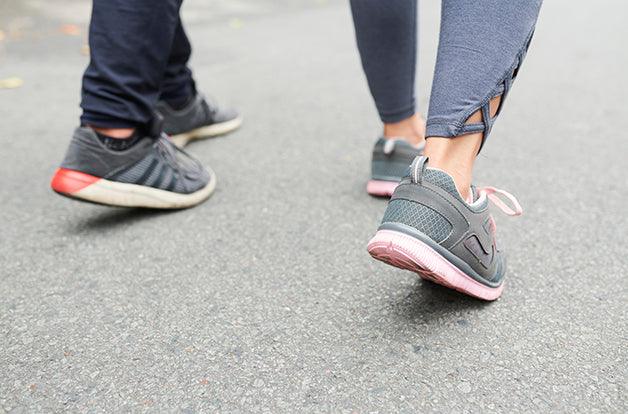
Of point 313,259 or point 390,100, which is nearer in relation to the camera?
point 313,259

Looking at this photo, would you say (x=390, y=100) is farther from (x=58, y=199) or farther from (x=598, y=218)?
(x=58, y=199)

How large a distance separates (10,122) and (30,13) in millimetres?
2722

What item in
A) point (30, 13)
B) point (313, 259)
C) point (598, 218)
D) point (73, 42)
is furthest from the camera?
point (30, 13)

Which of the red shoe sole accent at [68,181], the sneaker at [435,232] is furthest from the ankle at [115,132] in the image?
the sneaker at [435,232]

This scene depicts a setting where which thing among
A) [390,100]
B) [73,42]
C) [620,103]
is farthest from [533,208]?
[73,42]

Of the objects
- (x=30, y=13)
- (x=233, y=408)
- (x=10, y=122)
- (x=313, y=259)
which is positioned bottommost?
(x=30, y=13)

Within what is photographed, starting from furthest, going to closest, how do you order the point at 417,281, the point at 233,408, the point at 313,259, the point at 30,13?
1. the point at 30,13
2. the point at 313,259
3. the point at 417,281
4. the point at 233,408

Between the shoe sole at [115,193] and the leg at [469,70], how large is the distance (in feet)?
2.33

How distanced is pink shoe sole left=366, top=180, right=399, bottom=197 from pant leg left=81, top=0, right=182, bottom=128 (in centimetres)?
57

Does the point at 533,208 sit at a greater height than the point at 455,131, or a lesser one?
lesser

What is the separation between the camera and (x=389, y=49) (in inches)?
57.2

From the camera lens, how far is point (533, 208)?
1536 millimetres

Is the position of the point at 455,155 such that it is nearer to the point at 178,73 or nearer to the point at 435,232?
the point at 435,232

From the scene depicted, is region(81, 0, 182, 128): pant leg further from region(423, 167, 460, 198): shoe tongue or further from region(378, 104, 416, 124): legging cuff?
region(423, 167, 460, 198): shoe tongue
